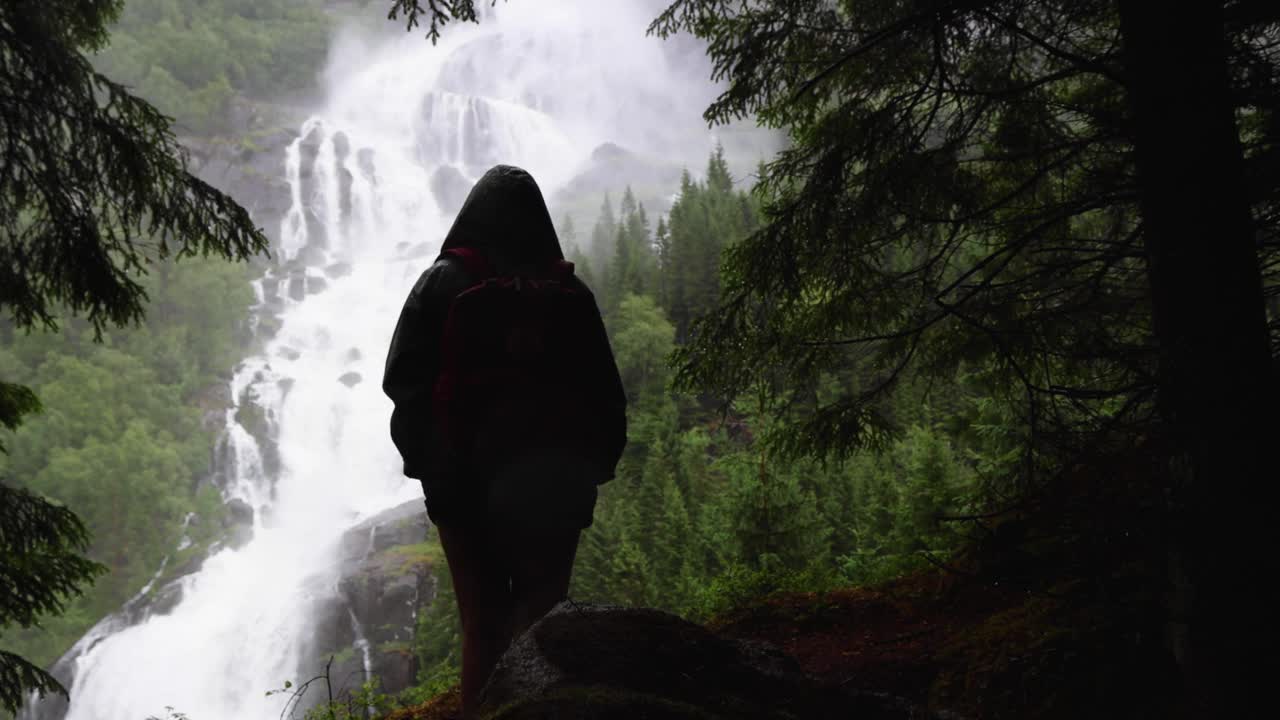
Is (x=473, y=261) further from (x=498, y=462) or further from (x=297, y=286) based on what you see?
(x=297, y=286)

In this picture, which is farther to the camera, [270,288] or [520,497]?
[270,288]

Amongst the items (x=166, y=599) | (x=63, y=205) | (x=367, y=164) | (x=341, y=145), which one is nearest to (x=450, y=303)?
(x=63, y=205)

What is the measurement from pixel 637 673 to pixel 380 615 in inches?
1006

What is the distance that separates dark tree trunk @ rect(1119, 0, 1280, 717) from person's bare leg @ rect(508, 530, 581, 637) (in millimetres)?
2118

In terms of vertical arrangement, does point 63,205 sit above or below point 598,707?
above

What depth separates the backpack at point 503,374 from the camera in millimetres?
3062

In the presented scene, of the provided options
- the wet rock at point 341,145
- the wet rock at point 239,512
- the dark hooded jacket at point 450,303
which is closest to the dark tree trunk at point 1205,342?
the dark hooded jacket at point 450,303

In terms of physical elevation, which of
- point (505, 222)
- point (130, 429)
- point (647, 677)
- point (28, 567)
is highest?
point (130, 429)

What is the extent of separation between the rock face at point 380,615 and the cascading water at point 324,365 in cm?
116

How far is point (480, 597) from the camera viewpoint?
3.15m

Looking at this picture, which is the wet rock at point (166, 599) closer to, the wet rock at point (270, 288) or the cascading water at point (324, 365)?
the cascading water at point (324, 365)

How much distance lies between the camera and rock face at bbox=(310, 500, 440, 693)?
22.2m

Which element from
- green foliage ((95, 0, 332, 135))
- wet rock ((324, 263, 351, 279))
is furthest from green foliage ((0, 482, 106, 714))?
green foliage ((95, 0, 332, 135))

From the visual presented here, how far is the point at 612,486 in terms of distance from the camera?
2536 cm
